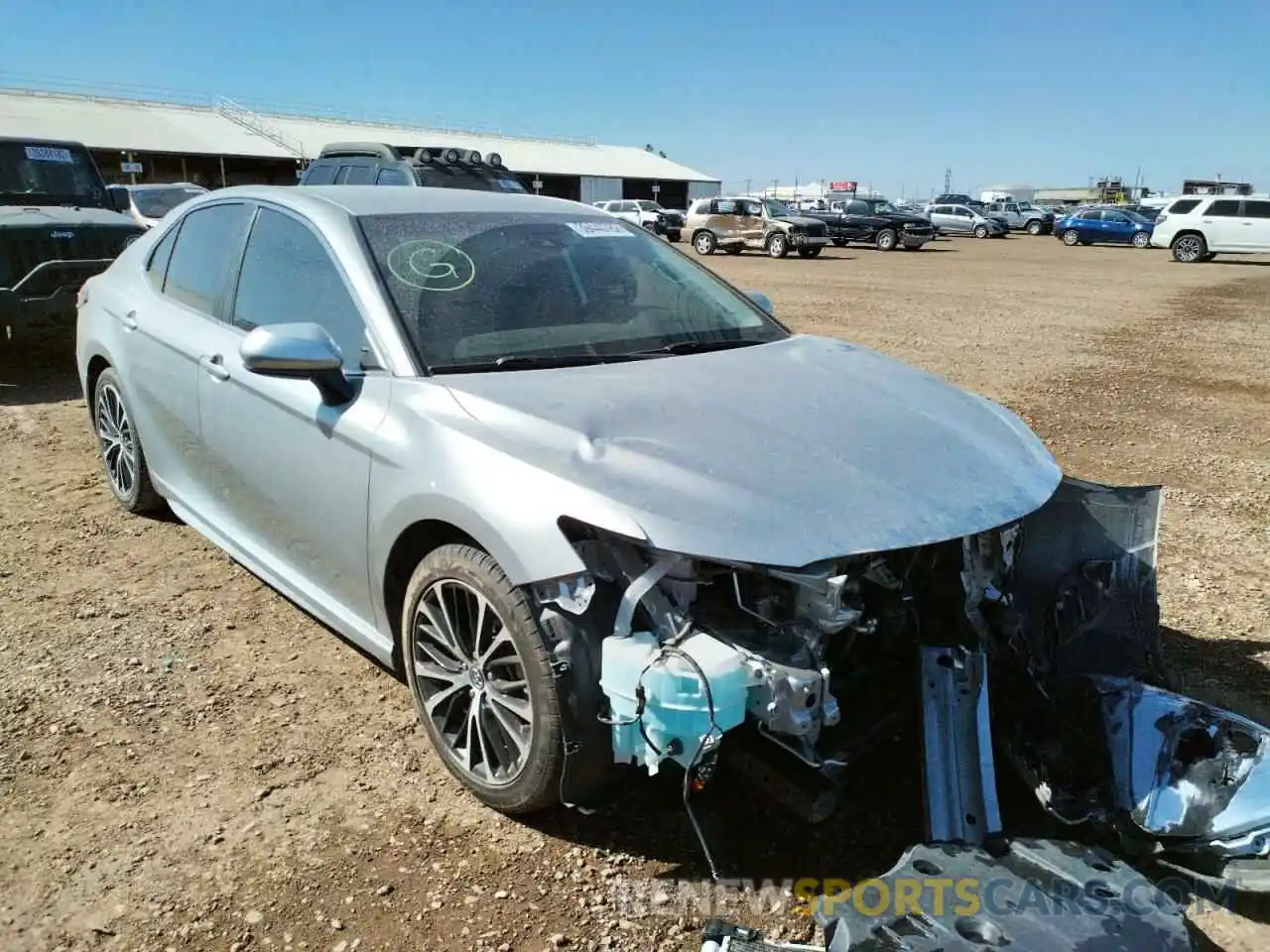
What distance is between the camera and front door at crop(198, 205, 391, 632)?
9.91 ft

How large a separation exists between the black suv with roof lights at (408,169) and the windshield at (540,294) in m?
8.20

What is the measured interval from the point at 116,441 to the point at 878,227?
105 feet

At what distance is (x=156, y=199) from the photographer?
16.4 meters

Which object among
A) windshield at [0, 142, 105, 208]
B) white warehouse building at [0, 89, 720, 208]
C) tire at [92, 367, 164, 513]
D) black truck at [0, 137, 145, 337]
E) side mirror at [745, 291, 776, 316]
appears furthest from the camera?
white warehouse building at [0, 89, 720, 208]

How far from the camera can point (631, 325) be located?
11.4 feet

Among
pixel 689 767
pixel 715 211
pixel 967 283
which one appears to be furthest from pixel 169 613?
pixel 715 211

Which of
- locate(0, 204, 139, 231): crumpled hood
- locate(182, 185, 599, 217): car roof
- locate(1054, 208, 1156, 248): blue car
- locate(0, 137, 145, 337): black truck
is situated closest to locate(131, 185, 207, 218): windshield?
locate(0, 137, 145, 337): black truck

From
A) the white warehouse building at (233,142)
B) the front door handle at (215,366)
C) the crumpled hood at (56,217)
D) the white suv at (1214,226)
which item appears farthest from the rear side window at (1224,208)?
the front door handle at (215,366)

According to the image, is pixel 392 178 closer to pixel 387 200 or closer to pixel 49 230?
pixel 49 230

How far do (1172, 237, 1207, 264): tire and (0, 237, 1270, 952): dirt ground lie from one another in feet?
86.8

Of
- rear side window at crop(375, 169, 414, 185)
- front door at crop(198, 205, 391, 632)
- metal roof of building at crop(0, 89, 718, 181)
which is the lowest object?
front door at crop(198, 205, 391, 632)

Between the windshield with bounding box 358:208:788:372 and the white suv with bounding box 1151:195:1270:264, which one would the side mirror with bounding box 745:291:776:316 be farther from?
the white suv with bounding box 1151:195:1270:264

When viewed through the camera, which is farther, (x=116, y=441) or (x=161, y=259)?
(x=116, y=441)

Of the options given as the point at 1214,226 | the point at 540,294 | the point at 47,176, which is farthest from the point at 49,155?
the point at 1214,226
